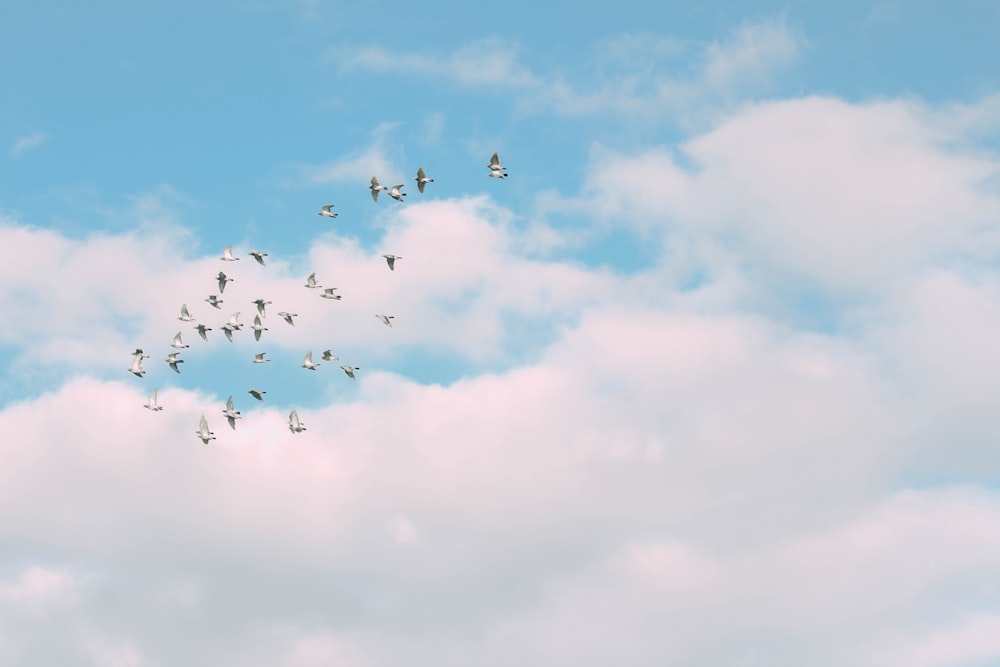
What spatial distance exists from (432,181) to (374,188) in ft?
30.6

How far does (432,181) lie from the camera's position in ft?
616

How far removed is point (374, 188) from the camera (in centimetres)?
19362

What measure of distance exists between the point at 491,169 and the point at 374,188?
1539 cm

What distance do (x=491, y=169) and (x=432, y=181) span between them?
7.03 metres

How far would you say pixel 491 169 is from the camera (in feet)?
616
